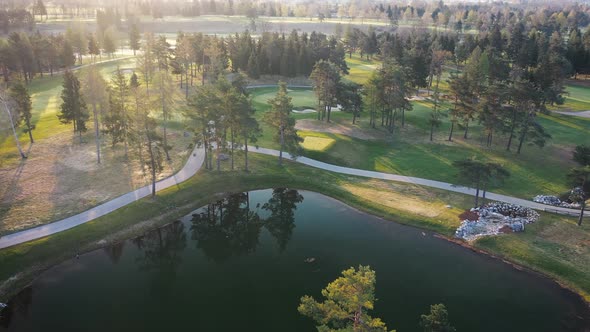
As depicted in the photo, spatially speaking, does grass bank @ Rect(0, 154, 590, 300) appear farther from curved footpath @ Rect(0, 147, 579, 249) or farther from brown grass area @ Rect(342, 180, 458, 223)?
curved footpath @ Rect(0, 147, 579, 249)

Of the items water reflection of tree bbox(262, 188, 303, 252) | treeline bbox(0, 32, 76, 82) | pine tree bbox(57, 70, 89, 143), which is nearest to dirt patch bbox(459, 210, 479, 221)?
water reflection of tree bbox(262, 188, 303, 252)

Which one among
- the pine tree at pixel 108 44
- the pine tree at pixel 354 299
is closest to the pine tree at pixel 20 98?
the pine tree at pixel 354 299

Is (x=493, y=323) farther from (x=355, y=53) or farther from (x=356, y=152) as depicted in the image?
(x=355, y=53)

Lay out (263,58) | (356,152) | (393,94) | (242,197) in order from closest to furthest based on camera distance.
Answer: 1. (242,197)
2. (356,152)
3. (393,94)
4. (263,58)

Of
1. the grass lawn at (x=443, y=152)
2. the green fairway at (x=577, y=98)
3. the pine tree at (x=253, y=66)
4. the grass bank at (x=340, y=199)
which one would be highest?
the pine tree at (x=253, y=66)

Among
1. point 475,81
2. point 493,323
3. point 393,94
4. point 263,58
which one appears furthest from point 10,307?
point 263,58

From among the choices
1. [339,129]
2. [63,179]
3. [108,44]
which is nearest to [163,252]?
[63,179]

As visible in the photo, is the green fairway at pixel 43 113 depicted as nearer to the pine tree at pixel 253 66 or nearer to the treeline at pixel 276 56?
the treeline at pixel 276 56
